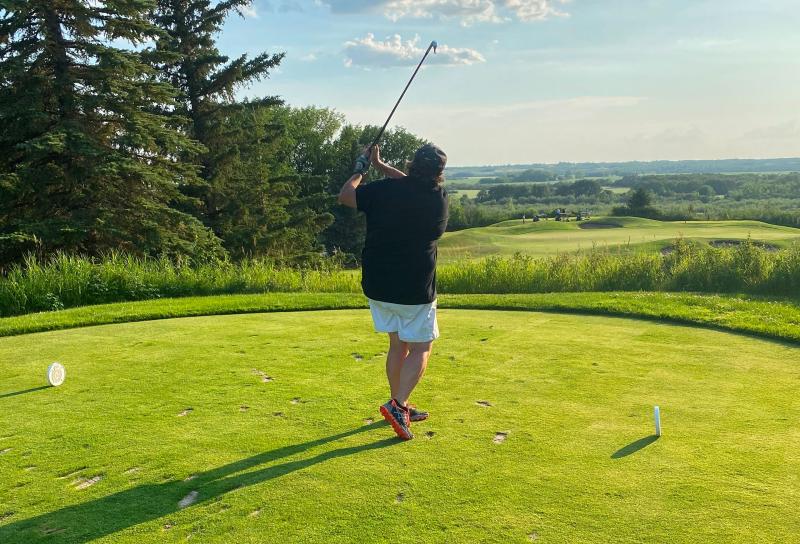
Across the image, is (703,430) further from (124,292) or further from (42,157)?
(42,157)

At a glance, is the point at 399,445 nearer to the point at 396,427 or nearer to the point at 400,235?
the point at 396,427

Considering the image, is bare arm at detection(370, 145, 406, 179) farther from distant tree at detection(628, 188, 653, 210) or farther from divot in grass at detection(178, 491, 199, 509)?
distant tree at detection(628, 188, 653, 210)

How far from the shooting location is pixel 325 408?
190 inches

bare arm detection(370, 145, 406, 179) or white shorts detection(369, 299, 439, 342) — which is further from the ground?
bare arm detection(370, 145, 406, 179)

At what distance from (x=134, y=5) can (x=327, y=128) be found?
2092 inches

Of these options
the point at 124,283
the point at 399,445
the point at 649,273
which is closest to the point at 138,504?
the point at 399,445

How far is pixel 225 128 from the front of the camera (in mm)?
28281

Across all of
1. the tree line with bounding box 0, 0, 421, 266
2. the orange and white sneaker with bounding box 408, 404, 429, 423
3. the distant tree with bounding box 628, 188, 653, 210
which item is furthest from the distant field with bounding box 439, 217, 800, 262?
the orange and white sneaker with bounding box 408, 404, 429, 423

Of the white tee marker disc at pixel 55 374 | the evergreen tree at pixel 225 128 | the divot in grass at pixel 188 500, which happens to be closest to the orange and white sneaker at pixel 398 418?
the divot in grass at pixel 188 500

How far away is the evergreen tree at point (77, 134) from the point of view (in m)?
17.3

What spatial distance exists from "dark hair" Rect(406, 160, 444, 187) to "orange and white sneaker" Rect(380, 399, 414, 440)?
1535mm

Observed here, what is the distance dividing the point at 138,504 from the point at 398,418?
5.39 feet

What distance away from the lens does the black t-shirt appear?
4.48 m

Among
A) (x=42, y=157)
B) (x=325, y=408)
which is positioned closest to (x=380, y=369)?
(x=325, y=408)
